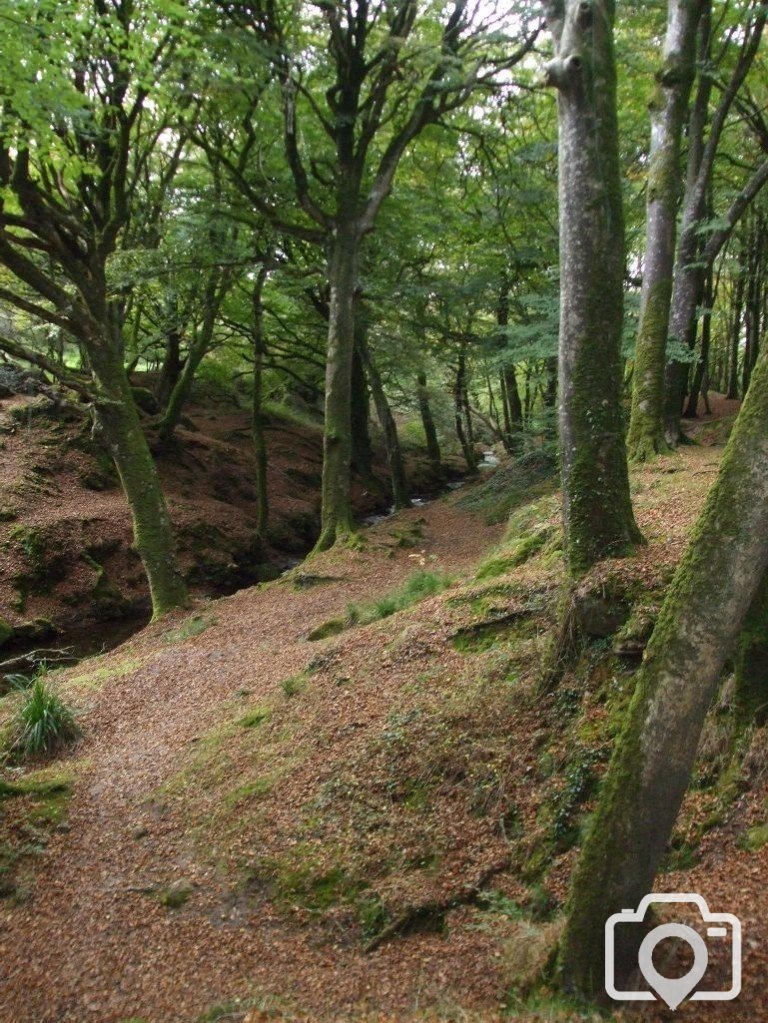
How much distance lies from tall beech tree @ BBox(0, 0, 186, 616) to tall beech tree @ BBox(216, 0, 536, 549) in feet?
7.18

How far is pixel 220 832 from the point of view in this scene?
5.14 m

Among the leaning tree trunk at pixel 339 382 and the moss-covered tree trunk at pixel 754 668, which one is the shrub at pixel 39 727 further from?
the moss-covered tree trunk at pixel 754 668

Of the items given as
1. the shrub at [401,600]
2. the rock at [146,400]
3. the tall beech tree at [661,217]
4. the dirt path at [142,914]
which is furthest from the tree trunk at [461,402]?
the dirt path at [142,914]

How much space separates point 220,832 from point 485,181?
45.2ft

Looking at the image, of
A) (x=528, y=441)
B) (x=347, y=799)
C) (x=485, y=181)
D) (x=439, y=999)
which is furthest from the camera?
(x=485, y=181)

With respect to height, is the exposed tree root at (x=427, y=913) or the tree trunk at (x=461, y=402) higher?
the tree trunk at (x=461, y=402)

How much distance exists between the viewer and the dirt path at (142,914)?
374 cm

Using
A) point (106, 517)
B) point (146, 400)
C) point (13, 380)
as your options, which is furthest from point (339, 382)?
point (13, 380)

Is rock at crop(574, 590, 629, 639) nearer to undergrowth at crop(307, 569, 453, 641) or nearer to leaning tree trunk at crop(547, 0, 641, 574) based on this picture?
leaning tree trunk at crop(547, 0, 641, 574)

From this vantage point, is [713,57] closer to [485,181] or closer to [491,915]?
[485,181]

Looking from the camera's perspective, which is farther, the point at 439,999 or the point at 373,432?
the point at 373,432

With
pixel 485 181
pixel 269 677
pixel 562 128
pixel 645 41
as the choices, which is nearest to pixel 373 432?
pixel 485 181

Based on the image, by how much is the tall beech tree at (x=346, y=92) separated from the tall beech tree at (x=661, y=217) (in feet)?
8.53

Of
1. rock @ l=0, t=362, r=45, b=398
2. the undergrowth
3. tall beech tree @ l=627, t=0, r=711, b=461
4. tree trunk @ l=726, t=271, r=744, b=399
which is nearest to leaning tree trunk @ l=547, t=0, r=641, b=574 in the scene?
the undergrowth
